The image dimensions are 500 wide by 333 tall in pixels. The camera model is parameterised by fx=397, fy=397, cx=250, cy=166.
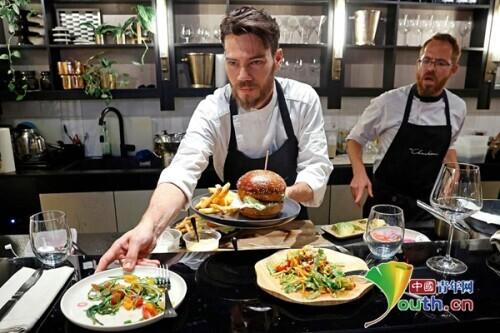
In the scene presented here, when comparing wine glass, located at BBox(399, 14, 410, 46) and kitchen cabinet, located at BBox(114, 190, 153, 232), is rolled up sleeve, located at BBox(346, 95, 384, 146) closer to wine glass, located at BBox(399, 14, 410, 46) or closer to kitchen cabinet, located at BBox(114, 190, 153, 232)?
wine glass, located at BBox(399, 14, 410, 46)

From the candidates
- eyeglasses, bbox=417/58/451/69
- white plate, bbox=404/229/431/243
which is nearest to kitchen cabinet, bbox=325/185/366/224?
eyeglasses, bbox=417/58/451/69

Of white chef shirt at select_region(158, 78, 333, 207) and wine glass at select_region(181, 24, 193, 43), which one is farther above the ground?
wine glass at select_region(181, 24, 193, 43)

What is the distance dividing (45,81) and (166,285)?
2919 mm

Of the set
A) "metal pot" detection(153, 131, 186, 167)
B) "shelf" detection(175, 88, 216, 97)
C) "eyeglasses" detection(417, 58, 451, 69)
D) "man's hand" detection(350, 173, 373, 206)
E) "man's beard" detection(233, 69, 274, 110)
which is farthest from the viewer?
"shelf" detection(175, 88, 216, 97)

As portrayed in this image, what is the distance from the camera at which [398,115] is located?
2459 millimetres

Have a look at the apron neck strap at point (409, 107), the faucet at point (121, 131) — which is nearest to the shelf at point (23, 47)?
the faucet at point (121, 131)

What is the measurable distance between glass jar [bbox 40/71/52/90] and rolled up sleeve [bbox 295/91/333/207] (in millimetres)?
2409

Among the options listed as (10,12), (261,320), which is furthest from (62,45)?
(261,320)

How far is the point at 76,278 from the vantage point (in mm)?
1086

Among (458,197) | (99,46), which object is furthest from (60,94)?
(458,197)

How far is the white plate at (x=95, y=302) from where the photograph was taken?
0.84 meters

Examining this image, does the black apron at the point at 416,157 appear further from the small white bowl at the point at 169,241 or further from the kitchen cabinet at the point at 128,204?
the kitchen cabinet at the point at 128,204

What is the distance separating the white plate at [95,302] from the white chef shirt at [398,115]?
1.80 metres

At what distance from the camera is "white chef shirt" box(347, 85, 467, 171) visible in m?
2.45
